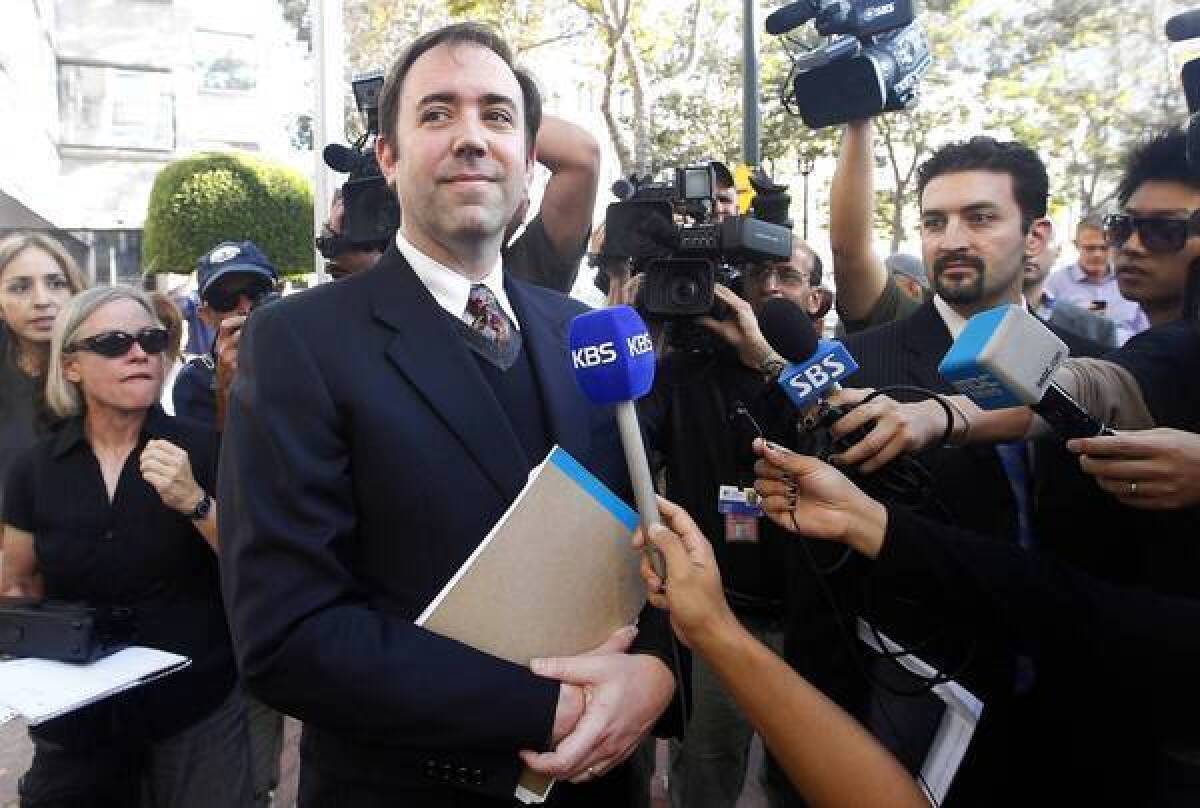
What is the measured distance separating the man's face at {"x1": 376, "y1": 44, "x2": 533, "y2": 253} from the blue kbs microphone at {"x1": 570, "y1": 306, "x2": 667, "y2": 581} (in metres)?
0.43

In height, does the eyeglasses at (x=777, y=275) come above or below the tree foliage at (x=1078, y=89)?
below

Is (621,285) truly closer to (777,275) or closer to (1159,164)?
(777,275)

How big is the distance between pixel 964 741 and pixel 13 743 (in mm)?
4568

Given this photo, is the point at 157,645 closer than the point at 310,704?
No

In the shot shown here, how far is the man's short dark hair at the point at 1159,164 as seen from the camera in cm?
333

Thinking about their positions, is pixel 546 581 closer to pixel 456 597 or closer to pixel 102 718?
pixel 456 597

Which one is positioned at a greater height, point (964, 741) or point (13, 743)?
point (964, 741)

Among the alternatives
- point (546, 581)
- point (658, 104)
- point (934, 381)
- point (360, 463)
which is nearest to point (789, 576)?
point (934, 381)

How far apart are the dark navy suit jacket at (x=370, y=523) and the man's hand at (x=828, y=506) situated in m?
0.42

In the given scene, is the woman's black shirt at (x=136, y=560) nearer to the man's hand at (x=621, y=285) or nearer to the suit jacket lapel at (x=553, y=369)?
the suit jacket lapel at (x=553, y=369)

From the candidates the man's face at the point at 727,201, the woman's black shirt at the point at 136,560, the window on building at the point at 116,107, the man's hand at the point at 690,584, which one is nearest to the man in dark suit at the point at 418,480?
the man's hand at the point at 690,584

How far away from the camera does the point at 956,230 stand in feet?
10.1

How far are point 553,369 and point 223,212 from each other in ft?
71.8

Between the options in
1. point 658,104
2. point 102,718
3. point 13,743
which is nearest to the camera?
point 102,718
